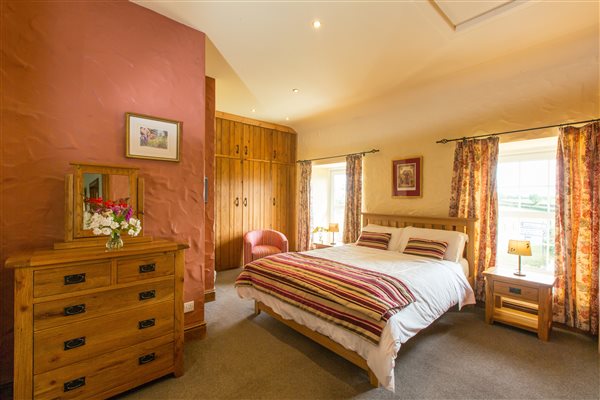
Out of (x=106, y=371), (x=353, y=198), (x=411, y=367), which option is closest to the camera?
(x=106, y=371)

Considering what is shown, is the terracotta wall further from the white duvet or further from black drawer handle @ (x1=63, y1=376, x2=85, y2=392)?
the white duvet

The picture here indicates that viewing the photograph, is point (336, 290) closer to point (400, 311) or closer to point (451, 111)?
point (400, 311)

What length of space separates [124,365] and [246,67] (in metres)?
3.03

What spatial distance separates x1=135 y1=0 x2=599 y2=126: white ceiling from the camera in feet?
7.20

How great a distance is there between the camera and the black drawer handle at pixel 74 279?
1.54 m

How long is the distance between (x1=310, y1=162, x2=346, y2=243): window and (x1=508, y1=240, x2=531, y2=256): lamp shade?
2.99m

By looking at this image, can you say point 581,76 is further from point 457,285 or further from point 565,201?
point 457,285

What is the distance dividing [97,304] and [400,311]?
201 cm

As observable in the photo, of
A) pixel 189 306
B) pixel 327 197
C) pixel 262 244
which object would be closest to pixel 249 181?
pixel 262 244

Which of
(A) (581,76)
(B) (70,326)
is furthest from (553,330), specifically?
(B) (70,326)

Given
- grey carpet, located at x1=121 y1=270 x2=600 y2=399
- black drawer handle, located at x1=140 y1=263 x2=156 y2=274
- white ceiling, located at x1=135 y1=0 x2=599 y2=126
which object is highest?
white ceiling, located at x1=135 y1=0 x2=599 y2=126

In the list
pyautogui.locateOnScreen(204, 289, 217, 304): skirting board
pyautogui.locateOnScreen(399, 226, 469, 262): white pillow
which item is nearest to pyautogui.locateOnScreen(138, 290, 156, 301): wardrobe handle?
pyautogui.locateOnScreen(204, 289, 217, 304): skirting board

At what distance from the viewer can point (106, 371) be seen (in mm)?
1663

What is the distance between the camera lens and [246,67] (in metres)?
3.15
